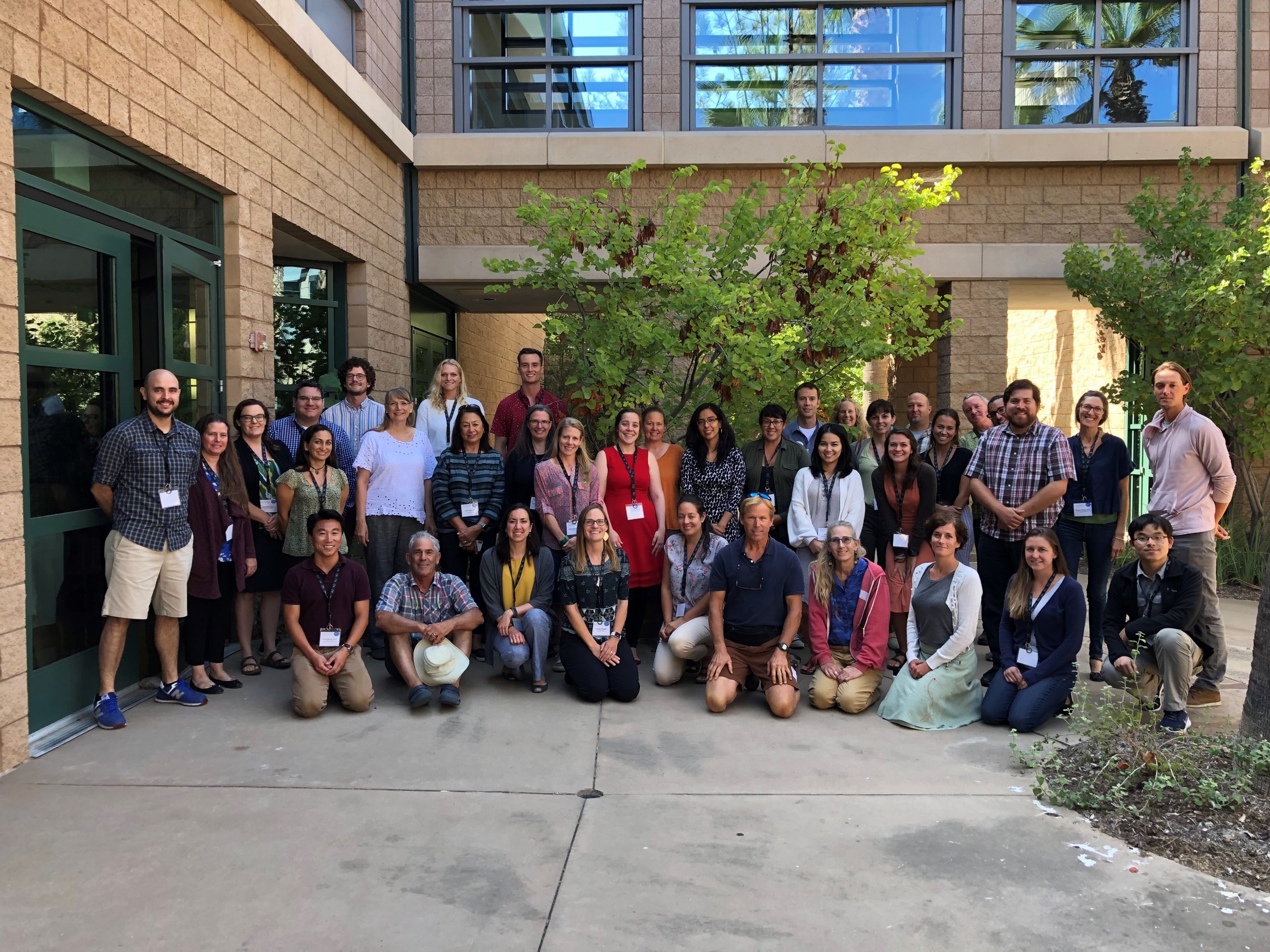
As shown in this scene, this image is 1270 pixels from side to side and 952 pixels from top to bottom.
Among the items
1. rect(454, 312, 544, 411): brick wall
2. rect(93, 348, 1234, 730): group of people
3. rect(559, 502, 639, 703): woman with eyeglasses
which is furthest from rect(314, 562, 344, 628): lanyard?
rect(454, 312, 544, 411): brick wall

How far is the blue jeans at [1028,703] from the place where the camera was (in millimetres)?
5102

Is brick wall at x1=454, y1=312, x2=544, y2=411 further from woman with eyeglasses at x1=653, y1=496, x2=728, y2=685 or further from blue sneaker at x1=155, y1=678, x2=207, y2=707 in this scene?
blue sneaker at x1=155, y1=678, x2=207, y2=707

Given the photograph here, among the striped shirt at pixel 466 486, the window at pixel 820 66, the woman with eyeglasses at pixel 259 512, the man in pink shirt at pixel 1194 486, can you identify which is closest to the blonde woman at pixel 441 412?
the striped shirt at pixel 466 486

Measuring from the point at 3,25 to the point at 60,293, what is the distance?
1.25m

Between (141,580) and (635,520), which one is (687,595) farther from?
(141,580)

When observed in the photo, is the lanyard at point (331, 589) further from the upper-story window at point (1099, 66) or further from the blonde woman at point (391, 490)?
the upper-story window at point (1099, 66)

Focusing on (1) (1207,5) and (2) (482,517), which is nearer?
(2) (482,517)

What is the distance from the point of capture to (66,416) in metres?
5.07

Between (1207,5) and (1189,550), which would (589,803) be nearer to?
(1189,550)

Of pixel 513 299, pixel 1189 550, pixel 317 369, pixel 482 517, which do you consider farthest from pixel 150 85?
pixel 513 299

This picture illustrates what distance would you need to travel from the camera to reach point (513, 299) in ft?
41.9

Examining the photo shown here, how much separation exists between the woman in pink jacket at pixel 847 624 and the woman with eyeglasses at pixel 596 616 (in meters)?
1.10

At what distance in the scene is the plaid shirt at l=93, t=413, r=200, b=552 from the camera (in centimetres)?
510

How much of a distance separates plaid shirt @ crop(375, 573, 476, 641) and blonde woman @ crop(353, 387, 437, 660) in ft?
2.13
